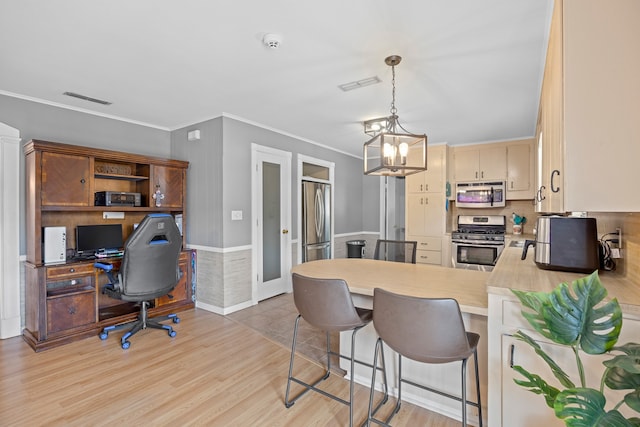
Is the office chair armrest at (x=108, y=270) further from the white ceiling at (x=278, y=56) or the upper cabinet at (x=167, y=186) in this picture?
the white ceiling at (x=278, y=56)

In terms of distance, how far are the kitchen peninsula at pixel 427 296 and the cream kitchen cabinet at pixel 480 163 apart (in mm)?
3165

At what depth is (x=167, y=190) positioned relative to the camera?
3934 mm

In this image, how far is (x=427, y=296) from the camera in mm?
1708

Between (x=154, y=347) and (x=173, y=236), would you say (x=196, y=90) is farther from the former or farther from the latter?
(x=154, y=347)

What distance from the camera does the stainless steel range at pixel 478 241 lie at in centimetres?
449

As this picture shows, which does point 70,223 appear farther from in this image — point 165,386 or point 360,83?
point 360,83

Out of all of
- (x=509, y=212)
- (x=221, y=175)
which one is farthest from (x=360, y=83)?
(x=509, y=212)

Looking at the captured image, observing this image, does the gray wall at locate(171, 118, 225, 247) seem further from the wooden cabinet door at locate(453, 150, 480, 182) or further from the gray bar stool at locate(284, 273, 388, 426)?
the wooden cabinet door at locate(453, 150, 480, 182)

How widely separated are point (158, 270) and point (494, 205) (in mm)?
4612

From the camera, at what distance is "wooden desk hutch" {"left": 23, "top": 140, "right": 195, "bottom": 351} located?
2922 millimetres

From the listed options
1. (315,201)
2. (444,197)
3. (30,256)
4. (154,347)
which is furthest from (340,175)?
(30,256)

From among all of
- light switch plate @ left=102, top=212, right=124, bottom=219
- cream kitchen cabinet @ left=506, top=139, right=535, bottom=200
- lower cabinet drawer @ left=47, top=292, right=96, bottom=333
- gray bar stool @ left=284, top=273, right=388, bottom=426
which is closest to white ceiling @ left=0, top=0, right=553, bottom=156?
cream kitchen cabinet @ left=506, top=139, right=535, bottom=200

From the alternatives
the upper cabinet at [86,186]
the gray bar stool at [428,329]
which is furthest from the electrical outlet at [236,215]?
the gray bar stool at [428,329]

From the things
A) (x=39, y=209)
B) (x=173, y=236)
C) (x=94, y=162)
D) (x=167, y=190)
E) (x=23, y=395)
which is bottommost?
(x=23, y=395)
